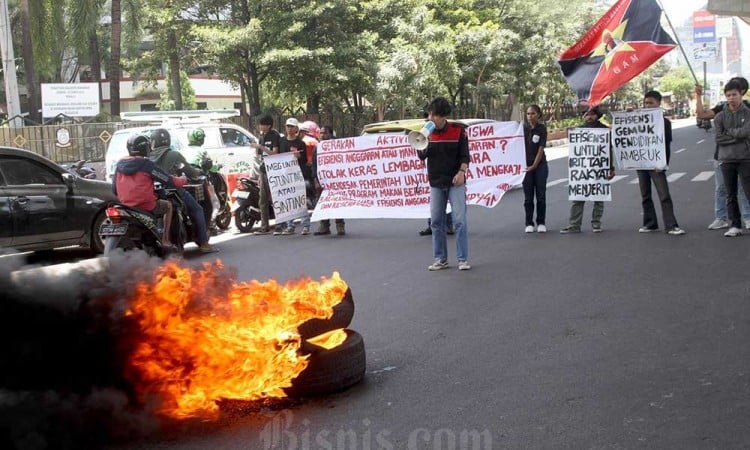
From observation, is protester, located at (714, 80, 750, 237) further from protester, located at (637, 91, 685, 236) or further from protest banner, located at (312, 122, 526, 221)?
protest banner, located at (312, 122, 526, 221)

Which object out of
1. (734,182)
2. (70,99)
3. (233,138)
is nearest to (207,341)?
(734,182)

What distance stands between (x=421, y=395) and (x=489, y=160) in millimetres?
7754

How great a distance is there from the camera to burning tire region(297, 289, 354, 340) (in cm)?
504

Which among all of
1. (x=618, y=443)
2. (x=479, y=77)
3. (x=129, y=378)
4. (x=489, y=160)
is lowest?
(x=618, y=443)

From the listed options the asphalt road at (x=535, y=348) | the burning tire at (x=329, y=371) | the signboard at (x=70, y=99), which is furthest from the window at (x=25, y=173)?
the signboard at (x=70, y=99)

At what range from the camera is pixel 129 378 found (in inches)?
169

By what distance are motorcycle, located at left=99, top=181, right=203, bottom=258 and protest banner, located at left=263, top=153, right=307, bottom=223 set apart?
2714 mm

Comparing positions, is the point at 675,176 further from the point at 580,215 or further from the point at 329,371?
the point at 329,371

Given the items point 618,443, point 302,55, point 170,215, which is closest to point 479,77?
point 302,55

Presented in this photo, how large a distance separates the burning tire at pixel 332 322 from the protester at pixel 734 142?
6889mm

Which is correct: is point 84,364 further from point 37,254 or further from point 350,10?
point 350,10

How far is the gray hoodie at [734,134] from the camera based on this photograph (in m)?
10.5

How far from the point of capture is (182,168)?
38.4 ft

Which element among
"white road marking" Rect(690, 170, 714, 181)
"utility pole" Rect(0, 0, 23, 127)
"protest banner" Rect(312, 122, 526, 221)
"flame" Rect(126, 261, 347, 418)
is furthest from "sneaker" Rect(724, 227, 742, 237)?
"utility pole" Rect(0, 0, 23, 127)
